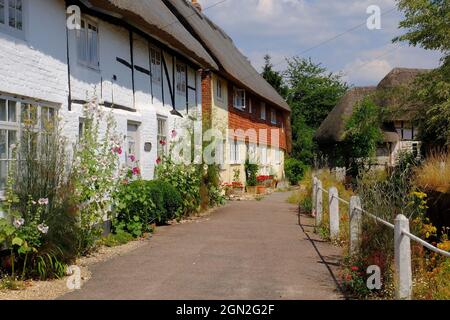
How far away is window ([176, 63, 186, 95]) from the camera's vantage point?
53.1 ft

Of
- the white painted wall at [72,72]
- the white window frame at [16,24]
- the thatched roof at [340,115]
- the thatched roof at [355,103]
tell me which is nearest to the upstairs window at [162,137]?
the white painted wall at [72,72]

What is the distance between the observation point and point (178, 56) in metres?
16.0

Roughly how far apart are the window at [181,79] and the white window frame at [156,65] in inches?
58.6

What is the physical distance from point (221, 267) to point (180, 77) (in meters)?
9.34

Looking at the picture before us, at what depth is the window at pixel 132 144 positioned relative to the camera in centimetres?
1239

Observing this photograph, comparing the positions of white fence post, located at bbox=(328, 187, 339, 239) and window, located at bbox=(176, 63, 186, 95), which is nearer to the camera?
white fence post, located at bbox=(328, 187, 339, 239)

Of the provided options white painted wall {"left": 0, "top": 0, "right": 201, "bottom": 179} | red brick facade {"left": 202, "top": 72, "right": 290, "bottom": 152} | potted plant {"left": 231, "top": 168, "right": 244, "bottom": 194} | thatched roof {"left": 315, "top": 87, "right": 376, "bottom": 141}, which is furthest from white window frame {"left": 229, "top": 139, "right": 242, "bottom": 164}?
thatched roof {"left": 315, "top": 87, "right": 376, "bottom": 141}

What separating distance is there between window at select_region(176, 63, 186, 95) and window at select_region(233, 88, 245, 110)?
24.3ft

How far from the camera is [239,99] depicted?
988 inches

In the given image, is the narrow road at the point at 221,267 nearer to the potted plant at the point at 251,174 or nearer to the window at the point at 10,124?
the window at the point at 10,124

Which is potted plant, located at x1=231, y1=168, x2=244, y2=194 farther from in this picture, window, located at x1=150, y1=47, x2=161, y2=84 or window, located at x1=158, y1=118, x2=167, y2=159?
window, located at x1=150, y1=47, x2=161, y2=84
